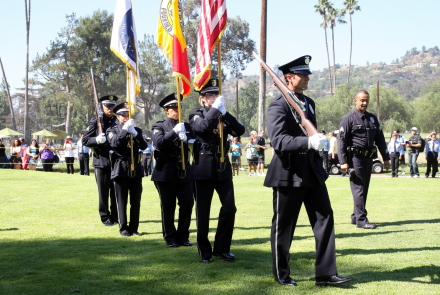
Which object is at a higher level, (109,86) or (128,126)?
(109,86)

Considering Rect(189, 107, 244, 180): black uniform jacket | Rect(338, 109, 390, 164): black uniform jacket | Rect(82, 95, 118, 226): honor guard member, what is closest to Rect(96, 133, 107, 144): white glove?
Rect(82, 95, 118, 226): honor guard member

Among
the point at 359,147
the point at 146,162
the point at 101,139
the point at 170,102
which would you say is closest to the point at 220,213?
the point at 170,102

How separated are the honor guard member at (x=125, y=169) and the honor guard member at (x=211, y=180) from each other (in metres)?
1.98

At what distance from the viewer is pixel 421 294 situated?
495cm

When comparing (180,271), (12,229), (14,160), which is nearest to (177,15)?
(180,271)

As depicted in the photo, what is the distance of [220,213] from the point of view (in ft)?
22.1

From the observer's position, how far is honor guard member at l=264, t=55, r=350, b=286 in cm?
536

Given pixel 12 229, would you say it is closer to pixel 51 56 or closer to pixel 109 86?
pixel 109 86

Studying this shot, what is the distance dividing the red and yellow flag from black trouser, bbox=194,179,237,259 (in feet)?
7.03

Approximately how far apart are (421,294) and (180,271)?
256 cm

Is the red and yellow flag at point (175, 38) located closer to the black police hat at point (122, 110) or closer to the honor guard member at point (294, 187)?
the black police hat at point (122, 110)

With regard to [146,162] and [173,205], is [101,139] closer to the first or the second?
[173,205]

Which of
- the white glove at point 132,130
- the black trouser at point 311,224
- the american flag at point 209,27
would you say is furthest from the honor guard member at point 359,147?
the black trouser at point 311,224

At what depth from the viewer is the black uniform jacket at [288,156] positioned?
17.6 ft
